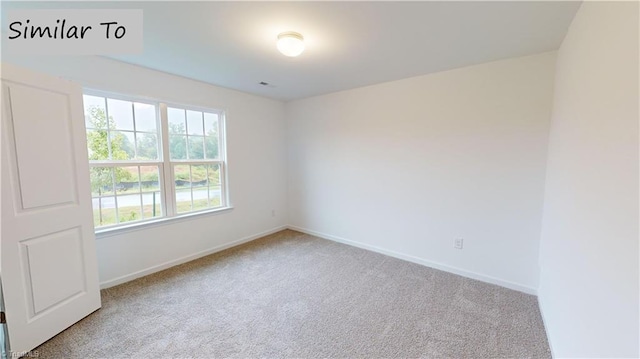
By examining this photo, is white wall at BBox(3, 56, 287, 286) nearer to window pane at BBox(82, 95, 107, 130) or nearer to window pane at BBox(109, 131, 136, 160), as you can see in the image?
window pane at BBox(82, 95, 107, 130)

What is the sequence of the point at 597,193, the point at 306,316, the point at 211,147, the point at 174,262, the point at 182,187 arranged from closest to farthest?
the point at 597,193 < the point at 306,316 < the point at 174,262 < the point at 182,187 < the point at 211,147

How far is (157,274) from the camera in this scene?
2.84 metres

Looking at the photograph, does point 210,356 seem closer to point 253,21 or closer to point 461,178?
point 253,21

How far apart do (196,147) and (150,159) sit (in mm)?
582

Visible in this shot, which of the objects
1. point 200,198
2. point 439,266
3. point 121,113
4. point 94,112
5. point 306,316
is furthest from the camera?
point 200,198

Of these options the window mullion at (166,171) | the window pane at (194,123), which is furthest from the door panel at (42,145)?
the window pane at (194,123)

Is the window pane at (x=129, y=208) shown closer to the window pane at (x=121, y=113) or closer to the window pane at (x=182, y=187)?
the window pane at (x=182, y=187)

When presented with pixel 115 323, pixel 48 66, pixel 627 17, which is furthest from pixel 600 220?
pixel 48 66

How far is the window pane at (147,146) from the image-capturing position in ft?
9.21

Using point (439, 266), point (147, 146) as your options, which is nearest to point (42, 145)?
point (147, 146)

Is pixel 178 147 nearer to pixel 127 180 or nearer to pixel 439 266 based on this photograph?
pixel 127 180

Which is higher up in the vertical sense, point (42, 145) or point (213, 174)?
point (42, 145)

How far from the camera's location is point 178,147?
316cm

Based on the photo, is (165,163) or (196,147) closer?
(165,163)
